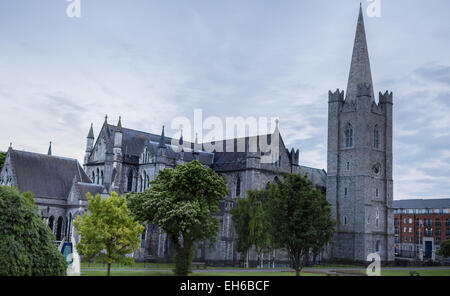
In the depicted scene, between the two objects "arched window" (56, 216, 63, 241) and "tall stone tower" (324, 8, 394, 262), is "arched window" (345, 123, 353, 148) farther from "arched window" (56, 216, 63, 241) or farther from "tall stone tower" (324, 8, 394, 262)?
"arched window" (56, 216, 63, 241)

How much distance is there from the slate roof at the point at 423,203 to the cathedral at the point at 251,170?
Answer: 1431 inches

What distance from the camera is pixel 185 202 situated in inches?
1718

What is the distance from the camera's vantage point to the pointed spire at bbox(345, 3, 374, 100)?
73.3 meters

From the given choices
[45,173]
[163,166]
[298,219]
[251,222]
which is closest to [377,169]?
[251,222]

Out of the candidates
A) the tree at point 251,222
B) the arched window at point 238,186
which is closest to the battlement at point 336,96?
the arched window at point 238,186

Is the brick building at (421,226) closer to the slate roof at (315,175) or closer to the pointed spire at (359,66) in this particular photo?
the slate roof at (315,175)

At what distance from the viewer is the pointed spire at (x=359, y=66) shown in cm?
7331

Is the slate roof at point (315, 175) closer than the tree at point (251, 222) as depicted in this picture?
No

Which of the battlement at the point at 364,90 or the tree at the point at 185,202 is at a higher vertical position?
the battlement at the point at 364,90

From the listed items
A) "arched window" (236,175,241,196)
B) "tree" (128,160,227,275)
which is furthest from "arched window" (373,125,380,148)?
"tree" (128,160,227,275)

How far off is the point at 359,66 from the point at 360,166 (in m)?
15.8

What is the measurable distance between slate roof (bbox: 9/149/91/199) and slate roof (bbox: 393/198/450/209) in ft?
246
